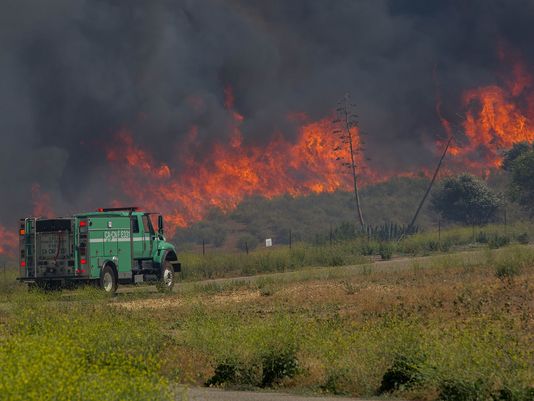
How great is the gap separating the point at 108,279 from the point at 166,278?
2743 mm

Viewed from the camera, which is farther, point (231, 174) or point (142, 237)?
point (231, 174)

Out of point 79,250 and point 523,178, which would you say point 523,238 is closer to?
point 523,178

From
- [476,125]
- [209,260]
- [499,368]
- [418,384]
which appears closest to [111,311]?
[418,384]

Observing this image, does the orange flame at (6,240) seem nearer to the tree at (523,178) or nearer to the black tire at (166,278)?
the black tire at (166,278)

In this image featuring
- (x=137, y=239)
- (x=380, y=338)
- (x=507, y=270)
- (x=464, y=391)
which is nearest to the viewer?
(x=464, y=391)

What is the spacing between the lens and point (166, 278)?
35969mm

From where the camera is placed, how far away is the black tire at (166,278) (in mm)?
34875

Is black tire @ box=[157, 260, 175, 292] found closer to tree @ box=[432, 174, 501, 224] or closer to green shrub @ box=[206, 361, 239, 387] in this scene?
green shrub @ box=[206, 361, 239, 387]

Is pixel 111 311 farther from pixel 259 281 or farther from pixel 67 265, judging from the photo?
pixel 259 281

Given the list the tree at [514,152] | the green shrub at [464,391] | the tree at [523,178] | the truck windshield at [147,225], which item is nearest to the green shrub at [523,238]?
the tree at [523,178]

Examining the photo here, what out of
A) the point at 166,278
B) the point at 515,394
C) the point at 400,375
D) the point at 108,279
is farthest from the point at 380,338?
the point at 166,278

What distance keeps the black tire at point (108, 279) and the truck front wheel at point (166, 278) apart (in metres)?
1.69

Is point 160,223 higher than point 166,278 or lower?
higher

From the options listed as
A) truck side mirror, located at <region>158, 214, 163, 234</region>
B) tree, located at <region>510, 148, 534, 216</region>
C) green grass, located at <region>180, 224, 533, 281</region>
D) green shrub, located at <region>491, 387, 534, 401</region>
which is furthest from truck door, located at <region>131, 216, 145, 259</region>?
tree, located at <region>510, 148, 534, 216</region>
